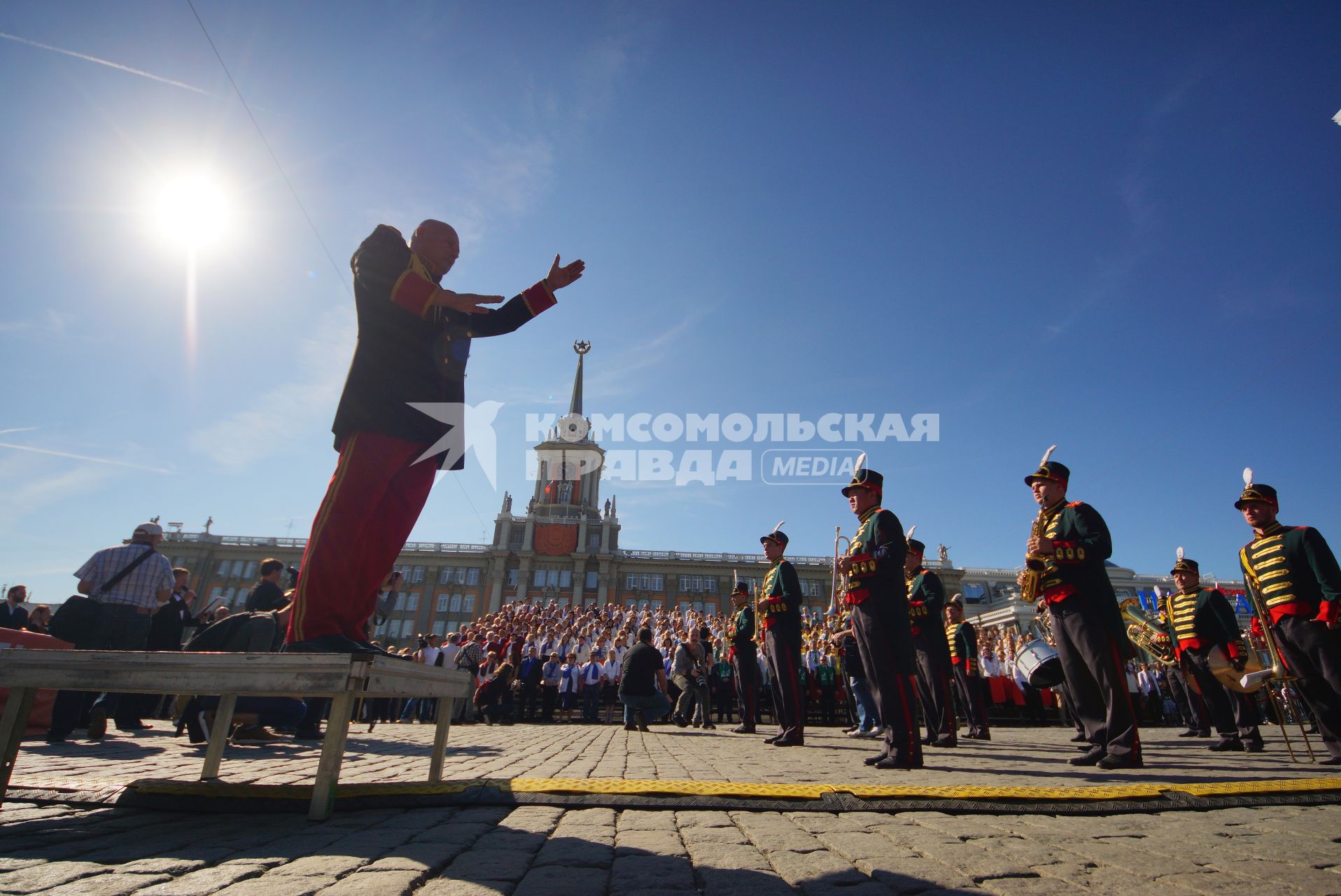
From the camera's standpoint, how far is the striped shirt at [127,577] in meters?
6.39

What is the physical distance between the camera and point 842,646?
10.7 meters

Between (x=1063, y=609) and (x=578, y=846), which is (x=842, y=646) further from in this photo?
(x=578, y=846)

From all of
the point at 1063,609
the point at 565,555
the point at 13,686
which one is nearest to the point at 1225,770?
the point at 1063,609

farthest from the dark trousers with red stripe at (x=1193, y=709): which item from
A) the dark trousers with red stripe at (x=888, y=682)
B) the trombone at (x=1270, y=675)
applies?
the dark trousers with red stripe at (x=888, y=682)

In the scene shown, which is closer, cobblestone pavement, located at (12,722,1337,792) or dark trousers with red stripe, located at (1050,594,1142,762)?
cobblestone pavement, located at (12,722,1337,792)

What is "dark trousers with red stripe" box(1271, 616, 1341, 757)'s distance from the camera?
18.0 feet

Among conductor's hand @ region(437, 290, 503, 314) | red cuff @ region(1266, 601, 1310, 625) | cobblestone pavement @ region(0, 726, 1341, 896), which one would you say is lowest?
cobblestone pavement @ region(0, 726, 1341, 896)

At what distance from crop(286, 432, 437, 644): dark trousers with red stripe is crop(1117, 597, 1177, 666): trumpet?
10.4m

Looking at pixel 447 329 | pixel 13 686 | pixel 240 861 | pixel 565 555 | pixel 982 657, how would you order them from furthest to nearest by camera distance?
1. pixel 565 555
2. pixel 982 657
3. pixel 447 329
4. pixel 13 686
5. pixel 240 861

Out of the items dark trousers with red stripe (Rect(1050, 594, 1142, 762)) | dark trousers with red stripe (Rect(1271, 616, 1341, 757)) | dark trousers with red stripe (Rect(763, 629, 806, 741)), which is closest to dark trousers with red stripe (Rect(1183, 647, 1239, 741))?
dark trousers with red stripe (Rect(1271, 616, 1341, 757))

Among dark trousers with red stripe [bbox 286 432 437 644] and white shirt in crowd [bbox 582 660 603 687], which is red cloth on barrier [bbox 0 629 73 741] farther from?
white shirt in crowd [bbox 582 660 603 687]

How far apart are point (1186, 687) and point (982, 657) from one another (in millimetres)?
8869

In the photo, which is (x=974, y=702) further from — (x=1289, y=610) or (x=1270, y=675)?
(x=1289, y=610)

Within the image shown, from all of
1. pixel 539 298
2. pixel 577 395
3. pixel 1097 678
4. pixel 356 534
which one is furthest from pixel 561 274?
pixel 577 395
